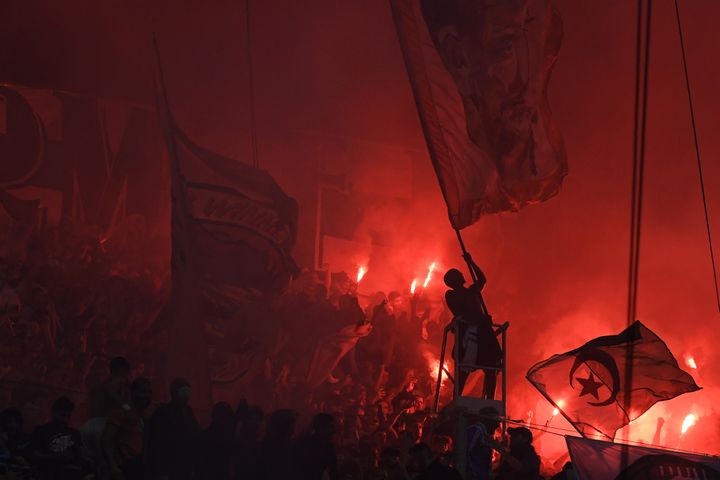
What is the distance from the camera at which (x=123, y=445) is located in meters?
5.50

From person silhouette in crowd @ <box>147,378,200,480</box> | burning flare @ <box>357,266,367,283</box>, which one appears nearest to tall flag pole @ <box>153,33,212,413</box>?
person silhouette in crowd @ <box>147,378,200,480</box>

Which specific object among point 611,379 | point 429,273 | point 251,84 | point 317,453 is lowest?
point 317,453

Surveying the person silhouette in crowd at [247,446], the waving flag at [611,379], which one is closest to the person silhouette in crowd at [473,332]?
the waving flag at [611,379]

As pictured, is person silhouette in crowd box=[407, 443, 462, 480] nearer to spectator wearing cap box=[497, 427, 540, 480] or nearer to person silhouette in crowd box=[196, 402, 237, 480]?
spectator wearing cap box=[497, 427, 540, 480]

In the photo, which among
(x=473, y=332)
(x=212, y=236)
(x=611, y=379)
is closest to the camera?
(x=473, y=332)

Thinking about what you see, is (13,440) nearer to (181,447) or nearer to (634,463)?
(181,447)

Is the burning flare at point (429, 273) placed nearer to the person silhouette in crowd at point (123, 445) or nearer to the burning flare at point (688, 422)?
the burning flare at point (688, 422)

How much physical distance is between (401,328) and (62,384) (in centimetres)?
689

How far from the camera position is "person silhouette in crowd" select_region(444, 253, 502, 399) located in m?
7.39

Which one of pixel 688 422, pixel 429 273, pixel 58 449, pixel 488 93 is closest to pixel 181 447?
pixel 58 449

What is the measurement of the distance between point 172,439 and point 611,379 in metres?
4.00

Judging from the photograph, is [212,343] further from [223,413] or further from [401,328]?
[401,328]

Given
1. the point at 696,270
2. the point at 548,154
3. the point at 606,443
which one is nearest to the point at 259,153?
the point at 548,154

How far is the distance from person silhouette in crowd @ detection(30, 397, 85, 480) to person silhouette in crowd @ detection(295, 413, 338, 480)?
5.34 feet
